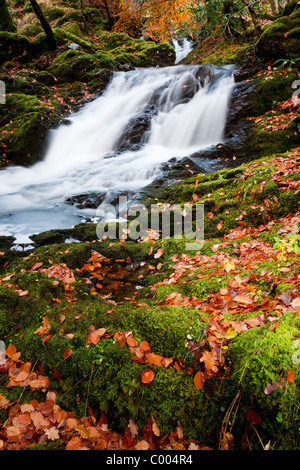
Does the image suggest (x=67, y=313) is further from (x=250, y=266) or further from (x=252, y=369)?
(x=250, y=266)

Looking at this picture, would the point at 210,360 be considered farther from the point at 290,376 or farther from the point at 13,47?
the point at 13,47

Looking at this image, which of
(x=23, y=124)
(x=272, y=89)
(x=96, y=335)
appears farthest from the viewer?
(x=23, y=124)

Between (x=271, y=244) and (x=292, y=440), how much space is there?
7.89 feet

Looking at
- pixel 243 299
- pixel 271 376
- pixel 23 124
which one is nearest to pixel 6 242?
pixel 243 299

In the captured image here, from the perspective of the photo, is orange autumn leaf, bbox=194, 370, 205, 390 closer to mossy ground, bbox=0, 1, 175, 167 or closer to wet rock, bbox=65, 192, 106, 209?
wet rock, bbox=65, 192, 106, 209

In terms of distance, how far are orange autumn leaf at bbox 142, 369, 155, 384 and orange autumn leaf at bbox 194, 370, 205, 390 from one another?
12.2 inches

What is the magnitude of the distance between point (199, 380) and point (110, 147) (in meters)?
10.7

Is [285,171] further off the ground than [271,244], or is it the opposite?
[285,171]

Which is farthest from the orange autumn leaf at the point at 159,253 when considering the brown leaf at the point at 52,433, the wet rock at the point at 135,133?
the wet rock at the point at 135,133

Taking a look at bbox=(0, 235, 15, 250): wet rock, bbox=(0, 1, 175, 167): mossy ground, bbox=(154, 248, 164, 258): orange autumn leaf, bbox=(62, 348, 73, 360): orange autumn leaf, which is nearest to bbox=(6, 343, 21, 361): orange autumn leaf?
bbox=(62, 348, 73, 360): orange autumn leaf

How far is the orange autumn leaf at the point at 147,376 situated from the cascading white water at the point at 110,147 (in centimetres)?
505

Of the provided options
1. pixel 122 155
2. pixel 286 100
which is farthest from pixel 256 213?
pixel 122 155

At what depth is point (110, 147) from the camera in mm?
10891
